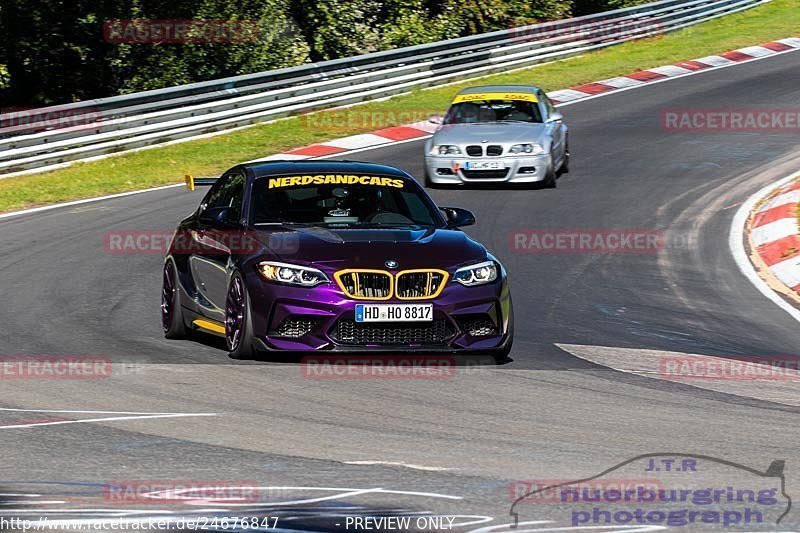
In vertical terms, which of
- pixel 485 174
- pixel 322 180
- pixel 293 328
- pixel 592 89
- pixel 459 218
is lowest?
pixel 592 89

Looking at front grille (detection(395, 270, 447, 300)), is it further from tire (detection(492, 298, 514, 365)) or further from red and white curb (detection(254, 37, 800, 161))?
red and white curb (detection(254, 37, 800, 161))

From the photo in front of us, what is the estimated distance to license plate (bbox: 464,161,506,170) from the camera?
19.0 m

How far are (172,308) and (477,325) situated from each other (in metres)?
2.57

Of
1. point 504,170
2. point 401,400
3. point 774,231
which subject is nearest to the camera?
point 401,400

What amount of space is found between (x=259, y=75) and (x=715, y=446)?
1970 centimetres

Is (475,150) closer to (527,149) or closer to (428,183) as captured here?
(527,149)

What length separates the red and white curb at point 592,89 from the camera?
2305 centimetres

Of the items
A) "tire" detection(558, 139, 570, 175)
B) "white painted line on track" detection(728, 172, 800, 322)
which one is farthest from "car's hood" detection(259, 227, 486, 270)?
"tire" detection(558, 139, 570, 175)

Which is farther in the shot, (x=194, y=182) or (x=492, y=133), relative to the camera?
(x=492, y=133)

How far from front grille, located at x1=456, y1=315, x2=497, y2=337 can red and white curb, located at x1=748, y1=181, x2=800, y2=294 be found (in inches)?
189

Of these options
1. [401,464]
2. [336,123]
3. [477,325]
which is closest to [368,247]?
[477,325]

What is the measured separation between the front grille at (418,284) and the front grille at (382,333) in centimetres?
19

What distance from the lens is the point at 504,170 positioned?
62.6 feet

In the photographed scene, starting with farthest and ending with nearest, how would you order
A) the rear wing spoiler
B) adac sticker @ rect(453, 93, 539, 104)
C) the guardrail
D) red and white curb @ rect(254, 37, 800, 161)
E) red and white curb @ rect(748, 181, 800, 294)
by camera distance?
red and white curb @ rect(254, 37, 800, 161), the guardrail, adac sticker @ rect(453, 93, 539, 104), red and white curb @ rect(748, 181, 800, 294), the rear wing spoiler
